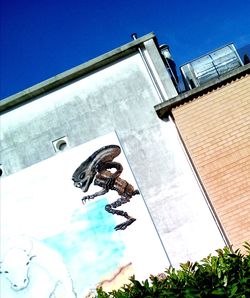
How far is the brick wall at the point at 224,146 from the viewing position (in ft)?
29.4

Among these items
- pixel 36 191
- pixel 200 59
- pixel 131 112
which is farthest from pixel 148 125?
pixel 36 191

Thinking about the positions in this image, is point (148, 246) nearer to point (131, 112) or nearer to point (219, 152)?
point (219, 152)

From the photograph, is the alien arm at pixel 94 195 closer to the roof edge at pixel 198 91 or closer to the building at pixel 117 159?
the building at pixel 117 159

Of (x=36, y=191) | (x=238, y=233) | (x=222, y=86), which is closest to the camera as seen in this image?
(x=238, y=233)

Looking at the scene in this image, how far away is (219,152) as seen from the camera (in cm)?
937

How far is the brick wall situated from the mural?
1858mm

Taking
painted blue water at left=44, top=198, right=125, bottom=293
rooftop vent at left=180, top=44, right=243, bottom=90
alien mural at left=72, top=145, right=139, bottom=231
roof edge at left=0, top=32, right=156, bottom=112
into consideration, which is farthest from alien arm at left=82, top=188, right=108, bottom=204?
rooftop vent at left=180, top=44, right=243, bottom=90

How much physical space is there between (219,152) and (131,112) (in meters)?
2.76

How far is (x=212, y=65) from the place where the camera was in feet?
35.8

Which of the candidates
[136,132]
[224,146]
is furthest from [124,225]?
[224,146]

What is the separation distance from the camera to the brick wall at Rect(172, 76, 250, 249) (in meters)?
8.97

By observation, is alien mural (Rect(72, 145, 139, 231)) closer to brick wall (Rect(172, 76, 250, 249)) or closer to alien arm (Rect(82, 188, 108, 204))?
alien arm (Rect(82, 188, 108, 204))

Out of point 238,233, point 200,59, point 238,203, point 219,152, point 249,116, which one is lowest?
point 238,233

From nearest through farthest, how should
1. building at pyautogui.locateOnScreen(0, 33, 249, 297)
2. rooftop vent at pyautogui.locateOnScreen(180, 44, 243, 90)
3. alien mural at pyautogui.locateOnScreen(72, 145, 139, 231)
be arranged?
building at pyautogui.locateOnScreen(0, 33, 249, 297)
alien mural at pyautogui.locateOnScreen(72, 145, 139, 231)
rooftop vent at pyautogui.locateOnScreen(180, 44, 243, 90)
